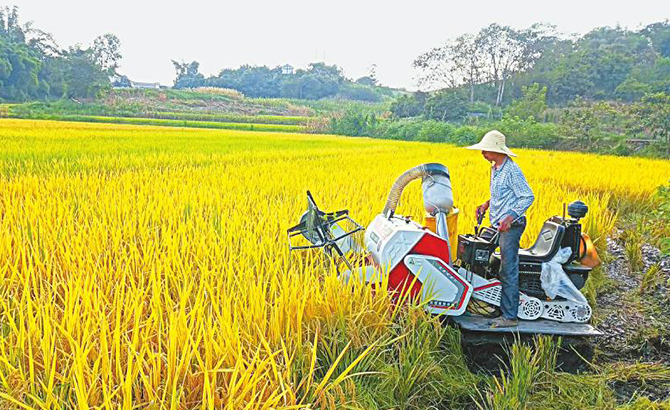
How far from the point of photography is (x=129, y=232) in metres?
2.96

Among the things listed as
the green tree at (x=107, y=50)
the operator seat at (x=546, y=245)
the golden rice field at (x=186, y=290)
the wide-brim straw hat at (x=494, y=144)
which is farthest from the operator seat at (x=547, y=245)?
the green tree at (x=107, y=50)

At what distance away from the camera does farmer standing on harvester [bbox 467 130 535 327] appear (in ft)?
7.75

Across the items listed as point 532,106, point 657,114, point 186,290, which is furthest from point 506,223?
point 532,106

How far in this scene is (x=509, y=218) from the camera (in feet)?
7.62

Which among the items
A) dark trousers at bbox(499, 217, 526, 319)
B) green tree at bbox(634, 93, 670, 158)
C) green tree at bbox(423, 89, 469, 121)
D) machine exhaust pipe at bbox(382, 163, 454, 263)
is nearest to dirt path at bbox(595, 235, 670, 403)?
dark trousers at bbox(499, 217, 526, 319)

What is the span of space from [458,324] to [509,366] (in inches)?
13.4

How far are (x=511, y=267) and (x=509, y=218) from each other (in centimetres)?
26

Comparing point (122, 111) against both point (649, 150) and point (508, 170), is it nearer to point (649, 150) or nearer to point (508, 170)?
point (649, 150)

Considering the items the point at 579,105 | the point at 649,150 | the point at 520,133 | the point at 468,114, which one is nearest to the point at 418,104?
the point at 468,114

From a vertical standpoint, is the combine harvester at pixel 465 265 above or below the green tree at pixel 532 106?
below

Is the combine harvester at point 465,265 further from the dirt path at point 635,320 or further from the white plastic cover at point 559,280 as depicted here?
the dirt path at point 635,320

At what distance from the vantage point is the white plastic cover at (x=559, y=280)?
2.45 meters

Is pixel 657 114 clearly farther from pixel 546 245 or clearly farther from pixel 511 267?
pixel 511 267

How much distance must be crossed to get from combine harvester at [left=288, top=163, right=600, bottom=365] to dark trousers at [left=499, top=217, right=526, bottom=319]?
62mm
